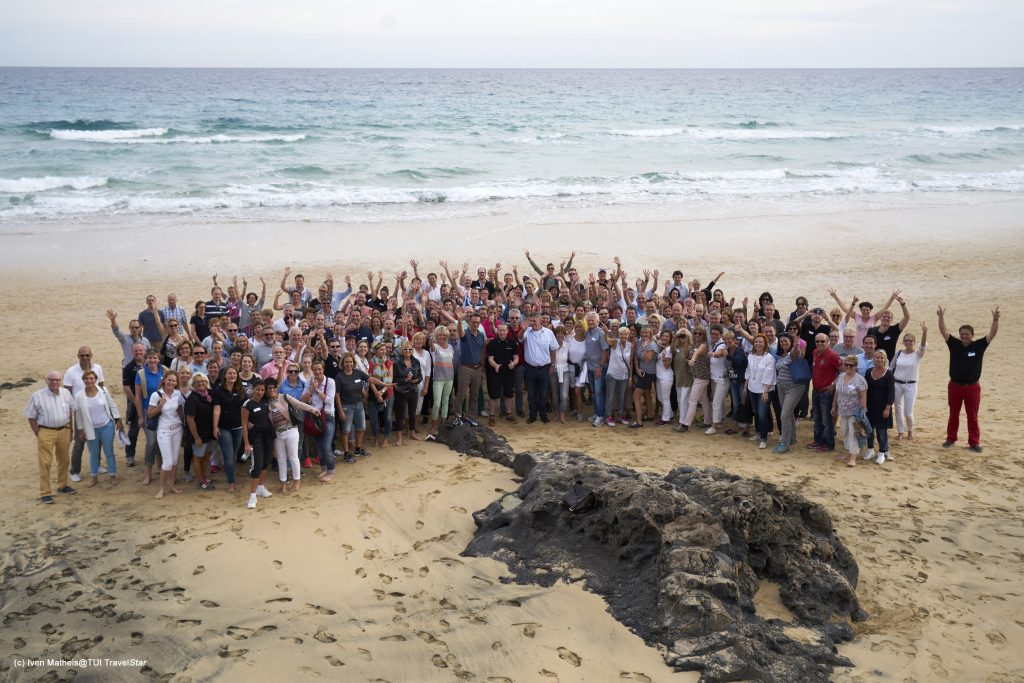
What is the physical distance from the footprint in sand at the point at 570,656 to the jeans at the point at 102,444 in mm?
6374

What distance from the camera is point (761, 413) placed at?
10.8 m

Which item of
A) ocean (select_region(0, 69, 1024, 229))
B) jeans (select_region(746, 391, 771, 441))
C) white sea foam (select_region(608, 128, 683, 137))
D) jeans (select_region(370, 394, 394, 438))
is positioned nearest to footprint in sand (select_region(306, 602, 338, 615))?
jeans (select_region(370, 394, 394, 438))

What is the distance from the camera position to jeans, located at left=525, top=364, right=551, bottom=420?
11727 mm

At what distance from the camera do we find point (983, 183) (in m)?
34.6

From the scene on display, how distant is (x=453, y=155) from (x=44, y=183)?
1782 centimetres

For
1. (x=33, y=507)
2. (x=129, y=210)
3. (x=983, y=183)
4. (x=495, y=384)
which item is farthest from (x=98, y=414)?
(x=983, y=183)

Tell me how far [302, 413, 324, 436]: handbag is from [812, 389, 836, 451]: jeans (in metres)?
6.24

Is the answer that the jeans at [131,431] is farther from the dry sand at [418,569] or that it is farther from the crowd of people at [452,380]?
the dry sand at [418,569]

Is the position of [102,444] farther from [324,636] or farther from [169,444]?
[324,636]

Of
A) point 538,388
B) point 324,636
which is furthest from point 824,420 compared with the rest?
point 324,636

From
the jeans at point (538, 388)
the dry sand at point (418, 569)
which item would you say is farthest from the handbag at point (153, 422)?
the jeans at point (538, 388)

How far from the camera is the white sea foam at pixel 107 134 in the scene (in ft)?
146

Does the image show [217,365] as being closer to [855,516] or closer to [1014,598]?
[855,516]

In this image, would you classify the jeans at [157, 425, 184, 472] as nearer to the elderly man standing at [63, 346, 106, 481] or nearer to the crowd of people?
the crowd of people
